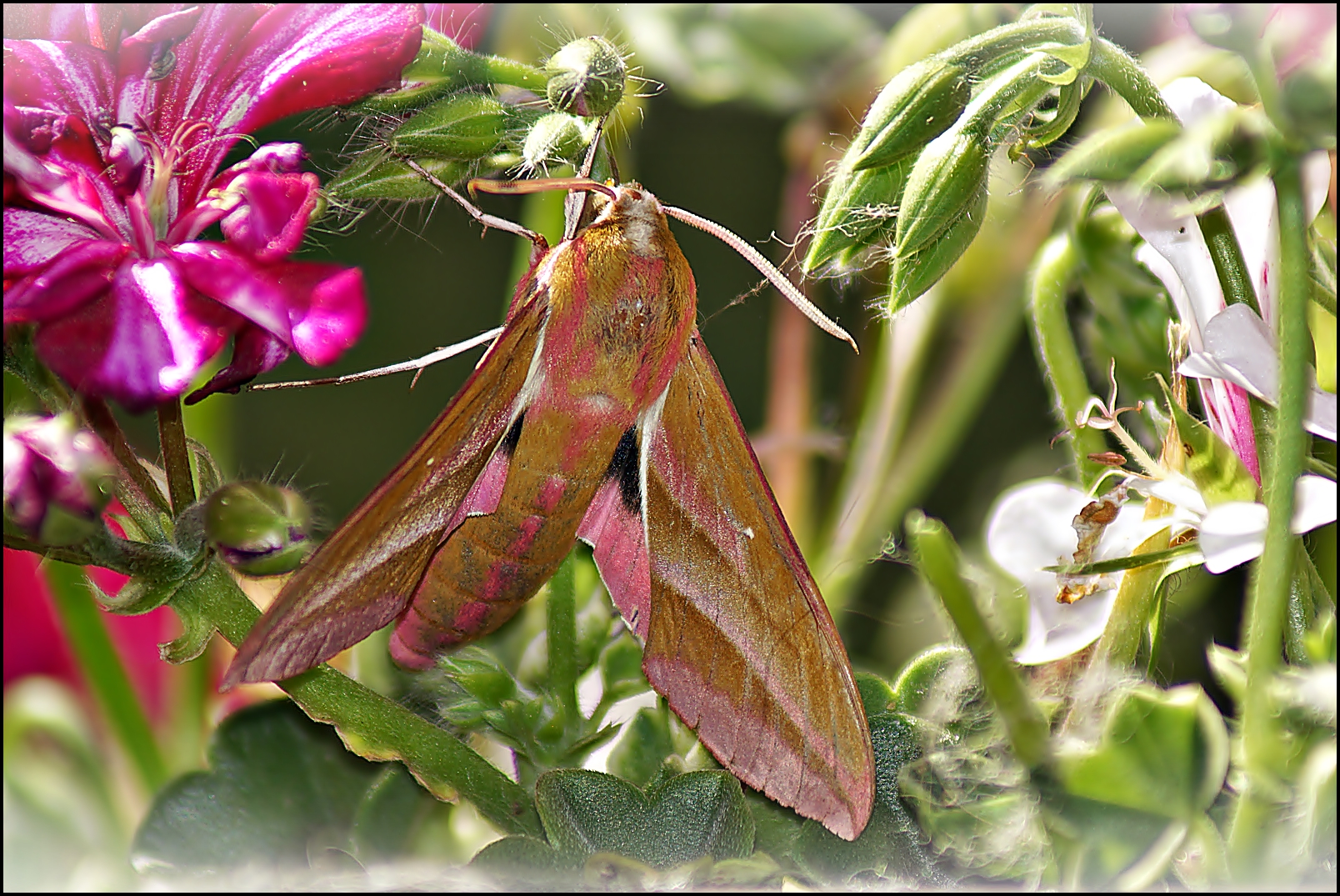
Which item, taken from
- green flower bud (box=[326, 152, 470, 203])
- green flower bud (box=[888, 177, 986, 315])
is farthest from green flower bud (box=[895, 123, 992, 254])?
green flower bud (box=[326, 152, 470, 203])

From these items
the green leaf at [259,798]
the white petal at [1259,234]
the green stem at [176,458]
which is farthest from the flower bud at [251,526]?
the white petal at [1259,234]

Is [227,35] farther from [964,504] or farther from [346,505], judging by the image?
[964,504]

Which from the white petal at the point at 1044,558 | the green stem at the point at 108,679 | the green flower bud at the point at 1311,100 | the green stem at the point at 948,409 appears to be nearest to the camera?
the green flower bud at the point at 1311,100

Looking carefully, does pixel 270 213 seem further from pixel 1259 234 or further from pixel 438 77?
pixel 1259 234

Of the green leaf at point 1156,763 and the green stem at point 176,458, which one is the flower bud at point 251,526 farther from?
the green leaf at point 1156,763

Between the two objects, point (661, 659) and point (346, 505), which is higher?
point (661, 659)

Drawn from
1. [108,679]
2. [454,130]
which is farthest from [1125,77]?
[108,679]

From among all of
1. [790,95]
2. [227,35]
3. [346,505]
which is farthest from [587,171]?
[346,505]
